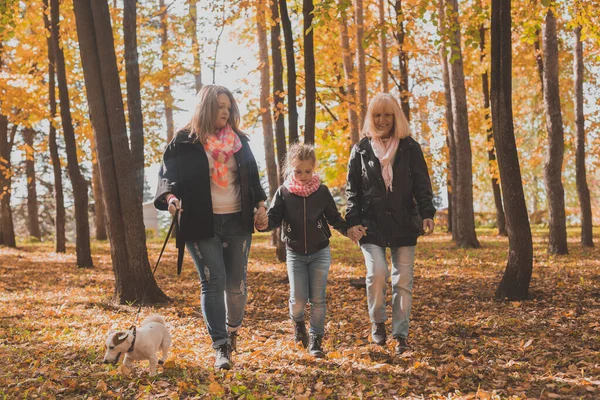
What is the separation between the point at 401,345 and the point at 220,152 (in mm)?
2248

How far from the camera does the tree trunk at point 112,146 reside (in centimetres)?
777

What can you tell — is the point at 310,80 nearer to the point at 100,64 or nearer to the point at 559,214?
the point at 100,64

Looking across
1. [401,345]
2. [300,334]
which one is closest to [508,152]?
[401,345]

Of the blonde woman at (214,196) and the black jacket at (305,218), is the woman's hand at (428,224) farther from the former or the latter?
the blonde woman at (214,196)

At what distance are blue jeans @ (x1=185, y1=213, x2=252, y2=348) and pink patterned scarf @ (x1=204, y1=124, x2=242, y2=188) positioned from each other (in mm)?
283

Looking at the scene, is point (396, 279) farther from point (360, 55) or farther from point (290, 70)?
point (360, 55)

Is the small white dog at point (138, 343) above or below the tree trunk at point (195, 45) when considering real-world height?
below

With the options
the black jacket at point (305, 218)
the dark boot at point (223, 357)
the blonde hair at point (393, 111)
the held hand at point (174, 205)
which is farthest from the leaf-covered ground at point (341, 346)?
the blonde hair at point (393, 111)

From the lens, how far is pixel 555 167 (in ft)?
37.6

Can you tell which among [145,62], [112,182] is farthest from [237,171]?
[145,62]

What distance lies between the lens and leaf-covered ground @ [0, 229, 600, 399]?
4184 mm

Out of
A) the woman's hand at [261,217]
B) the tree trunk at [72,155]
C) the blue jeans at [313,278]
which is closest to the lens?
the woman's hand at [261,217]

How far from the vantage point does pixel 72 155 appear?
1255cm

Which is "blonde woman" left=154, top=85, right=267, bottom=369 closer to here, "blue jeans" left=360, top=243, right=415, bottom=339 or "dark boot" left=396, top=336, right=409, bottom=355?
"blue jeans" left=360, top=243, right=415, bottom=339
